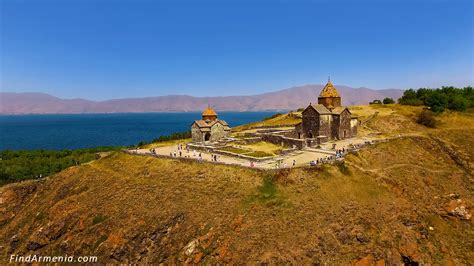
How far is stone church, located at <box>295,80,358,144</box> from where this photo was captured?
50312 mm

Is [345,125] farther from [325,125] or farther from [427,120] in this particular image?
[427,120]

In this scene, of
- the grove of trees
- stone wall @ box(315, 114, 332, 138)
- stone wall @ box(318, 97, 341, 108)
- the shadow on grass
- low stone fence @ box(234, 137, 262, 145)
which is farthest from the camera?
the grove of trees

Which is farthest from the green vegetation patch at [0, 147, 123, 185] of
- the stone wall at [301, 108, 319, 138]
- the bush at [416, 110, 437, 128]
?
the bush at [416, 110, 437, 128]

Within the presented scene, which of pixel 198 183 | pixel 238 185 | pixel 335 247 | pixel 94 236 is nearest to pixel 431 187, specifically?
pixel 335 247

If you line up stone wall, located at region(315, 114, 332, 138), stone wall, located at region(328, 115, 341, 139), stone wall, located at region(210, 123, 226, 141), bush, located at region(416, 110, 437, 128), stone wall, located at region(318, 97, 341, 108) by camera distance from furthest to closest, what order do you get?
bush, located at region(416, 110, 437, 128), stone wall, located at region(318, 97, 341, 108), stone wall, located at region(210, 123, 226, 141), stone wall, located at region(328, 115, 341, 139), stone wall, located at region(315, 114, 332, 138)

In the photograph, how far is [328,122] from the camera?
51.4 m

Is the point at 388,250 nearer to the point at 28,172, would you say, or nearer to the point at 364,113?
the point at 364,113

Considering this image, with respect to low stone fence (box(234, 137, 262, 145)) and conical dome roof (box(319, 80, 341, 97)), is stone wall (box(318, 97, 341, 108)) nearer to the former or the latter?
conical dome roof (box(319, 80, 341, 97))

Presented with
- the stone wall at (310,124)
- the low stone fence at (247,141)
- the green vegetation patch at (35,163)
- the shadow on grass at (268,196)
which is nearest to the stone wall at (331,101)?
the stone wall at (310,124)

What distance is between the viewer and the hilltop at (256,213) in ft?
85.6

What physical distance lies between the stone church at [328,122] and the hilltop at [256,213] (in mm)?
8110

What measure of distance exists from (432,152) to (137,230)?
147 feet

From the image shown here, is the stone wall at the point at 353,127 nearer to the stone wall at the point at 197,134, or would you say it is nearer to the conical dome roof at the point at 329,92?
the conical dome roof at the point at 329,92

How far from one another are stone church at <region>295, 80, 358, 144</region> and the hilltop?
8.11 m
